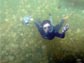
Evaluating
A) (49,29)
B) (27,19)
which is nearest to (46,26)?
(49,29)

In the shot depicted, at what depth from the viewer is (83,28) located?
1977mm

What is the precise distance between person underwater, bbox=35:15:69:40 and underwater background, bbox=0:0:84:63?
0.03m

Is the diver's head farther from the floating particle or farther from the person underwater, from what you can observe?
the floating particle

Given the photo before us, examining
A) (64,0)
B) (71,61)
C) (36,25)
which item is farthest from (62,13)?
(71,61)

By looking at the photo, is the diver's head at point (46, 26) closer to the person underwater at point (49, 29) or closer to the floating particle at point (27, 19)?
the person underwater at point (49, 29)

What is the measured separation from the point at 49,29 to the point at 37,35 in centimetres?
11

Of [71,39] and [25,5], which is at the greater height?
[25,5]

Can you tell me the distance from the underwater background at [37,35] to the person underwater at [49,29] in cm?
3

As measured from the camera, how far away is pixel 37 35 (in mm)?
2025

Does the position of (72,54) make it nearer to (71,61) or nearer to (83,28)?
(71,61)

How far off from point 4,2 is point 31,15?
242 millimetres

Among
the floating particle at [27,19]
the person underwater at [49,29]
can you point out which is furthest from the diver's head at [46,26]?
the floating particle at [27,19]

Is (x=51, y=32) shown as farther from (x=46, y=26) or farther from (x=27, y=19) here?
(x=27, y=19)

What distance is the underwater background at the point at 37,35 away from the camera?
1.98 meters
